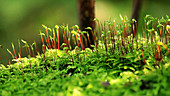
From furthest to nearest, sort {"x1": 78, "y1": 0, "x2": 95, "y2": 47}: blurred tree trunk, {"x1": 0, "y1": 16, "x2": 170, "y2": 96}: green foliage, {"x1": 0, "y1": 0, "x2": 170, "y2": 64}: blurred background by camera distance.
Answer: {"x1": 0, "y1": 0, "x2": 170, "y2": 64}: blurred background
{"x1": 78, "y1": 0, "x2": 95, "y2": 47}: blurred tree trunk
{"x1": 0, "y1": 16, "x2": 170, "y2": 96}: green foliage

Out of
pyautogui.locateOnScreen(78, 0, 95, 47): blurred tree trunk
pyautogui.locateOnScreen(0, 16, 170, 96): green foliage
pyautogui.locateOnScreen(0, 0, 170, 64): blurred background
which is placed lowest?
pyautogui.locateOnScreen(0, 16, 170, 96): green foliage

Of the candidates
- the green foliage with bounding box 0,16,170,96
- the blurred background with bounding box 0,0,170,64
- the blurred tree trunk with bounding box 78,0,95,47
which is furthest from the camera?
the blurred background with bounding box 0,0,170,64

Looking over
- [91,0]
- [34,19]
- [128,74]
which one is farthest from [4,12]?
[128,74]

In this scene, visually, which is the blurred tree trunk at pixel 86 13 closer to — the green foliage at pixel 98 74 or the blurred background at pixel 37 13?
the green foliage at pixel 98 74

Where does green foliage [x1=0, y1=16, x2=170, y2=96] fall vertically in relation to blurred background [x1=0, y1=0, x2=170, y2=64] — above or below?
below

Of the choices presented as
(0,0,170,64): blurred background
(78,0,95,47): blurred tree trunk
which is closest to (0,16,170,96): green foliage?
(78,0,95,47): blurred tree trunk

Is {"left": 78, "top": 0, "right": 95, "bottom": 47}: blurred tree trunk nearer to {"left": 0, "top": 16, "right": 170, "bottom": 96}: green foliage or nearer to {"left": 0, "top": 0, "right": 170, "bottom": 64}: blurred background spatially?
{"left": 0, "top": 16, "right": 170, "bottom": 96}: green foliage

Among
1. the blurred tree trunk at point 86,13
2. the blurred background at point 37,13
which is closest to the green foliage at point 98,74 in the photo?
the blurred tree trunk at point 86,13

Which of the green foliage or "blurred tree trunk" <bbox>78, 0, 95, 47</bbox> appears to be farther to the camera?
"blurred tree trunk" <bbox>78, 0, 95, 47</bbox>

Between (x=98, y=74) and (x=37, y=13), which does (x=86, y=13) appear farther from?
(x=37, y=13)
